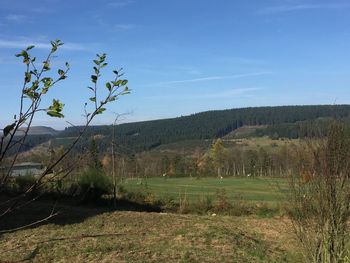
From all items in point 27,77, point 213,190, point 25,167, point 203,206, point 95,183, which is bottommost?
point 213,190

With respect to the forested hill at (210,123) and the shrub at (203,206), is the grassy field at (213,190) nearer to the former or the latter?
the shrub at (203,206)

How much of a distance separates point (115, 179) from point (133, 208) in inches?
47.0

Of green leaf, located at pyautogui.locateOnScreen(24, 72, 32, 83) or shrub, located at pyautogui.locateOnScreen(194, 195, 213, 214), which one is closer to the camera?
green leaf, located at pyautogui.locateOnScreen(24, 72, 32, 83)

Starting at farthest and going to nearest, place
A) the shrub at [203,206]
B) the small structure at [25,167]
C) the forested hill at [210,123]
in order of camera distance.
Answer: the forested hill at [210,123], the shrub at [203,206], the small structure at [25,167]

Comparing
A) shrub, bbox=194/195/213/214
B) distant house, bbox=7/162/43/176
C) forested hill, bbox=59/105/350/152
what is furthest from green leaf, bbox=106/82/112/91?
forested hill, bbox=59/105/350/152

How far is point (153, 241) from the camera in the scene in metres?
9.72

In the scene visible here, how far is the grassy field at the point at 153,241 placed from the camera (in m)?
8.63

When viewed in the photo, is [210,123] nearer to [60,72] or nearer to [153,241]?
[153,241]

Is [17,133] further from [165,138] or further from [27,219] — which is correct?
[165,138]

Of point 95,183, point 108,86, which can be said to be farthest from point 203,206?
point 108,86

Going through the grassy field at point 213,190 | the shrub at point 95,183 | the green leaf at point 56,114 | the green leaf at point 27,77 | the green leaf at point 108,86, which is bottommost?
the grassy field at point 213,190

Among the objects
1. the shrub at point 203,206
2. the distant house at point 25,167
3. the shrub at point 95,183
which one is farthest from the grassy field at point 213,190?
the distant house at point 25,167

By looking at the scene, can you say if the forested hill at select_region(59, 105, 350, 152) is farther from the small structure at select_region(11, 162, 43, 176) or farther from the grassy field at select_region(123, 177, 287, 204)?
the small structure at select_region(11, 162, 43, 176)

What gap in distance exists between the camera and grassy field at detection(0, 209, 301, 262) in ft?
28.3
